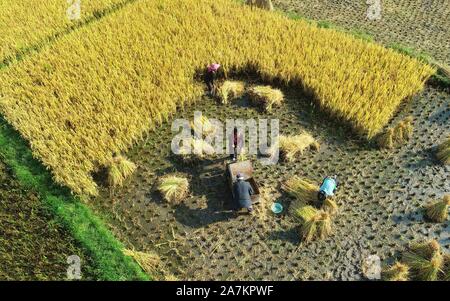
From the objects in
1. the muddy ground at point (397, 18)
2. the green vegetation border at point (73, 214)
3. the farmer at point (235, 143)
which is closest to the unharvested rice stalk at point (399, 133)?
the farmer at point (235, 143)

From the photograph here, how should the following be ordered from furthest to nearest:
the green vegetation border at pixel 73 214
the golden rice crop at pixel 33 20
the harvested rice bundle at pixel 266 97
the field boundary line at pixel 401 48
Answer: the golden rice crop at pixel 33 20, the field boundary line at pixel 401 48, the harvested rice bundle at pixel 266 97, the green vegetation border at pixel 73 214

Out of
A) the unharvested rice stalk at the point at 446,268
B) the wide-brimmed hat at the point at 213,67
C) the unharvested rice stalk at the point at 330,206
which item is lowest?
the unharvested rice stalk at the point at 446,268

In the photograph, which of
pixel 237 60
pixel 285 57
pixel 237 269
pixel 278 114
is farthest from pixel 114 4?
pixel 237 269

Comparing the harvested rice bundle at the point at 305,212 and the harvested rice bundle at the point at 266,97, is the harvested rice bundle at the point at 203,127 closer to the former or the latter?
the harvested rice bundle at the point at 266,97

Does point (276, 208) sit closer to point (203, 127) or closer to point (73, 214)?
point (203, 127)

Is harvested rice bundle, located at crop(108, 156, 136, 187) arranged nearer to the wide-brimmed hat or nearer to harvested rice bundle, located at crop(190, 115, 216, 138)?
harvested rice bundle, located at crop(190, 115, 216, 138)

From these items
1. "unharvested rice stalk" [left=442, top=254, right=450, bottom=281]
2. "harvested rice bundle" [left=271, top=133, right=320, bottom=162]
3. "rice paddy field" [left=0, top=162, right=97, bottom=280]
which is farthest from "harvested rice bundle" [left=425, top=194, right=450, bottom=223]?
"rice paddy field" [left=0, top=162, right=97, bottom=280]
